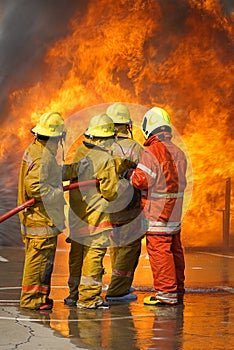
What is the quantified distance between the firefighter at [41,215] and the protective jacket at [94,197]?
26cm

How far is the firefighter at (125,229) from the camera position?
919cm

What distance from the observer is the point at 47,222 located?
8.44 m

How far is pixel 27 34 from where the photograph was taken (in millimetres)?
16453

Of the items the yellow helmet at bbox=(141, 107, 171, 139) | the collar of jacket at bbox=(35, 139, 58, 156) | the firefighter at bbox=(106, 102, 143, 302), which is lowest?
the firefighter at bbox=(106, 102, 143, 302)

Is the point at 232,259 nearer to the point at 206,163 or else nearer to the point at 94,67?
the point at 206,163

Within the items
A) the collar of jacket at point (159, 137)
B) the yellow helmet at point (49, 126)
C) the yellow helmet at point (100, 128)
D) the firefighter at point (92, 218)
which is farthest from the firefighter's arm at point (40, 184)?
the collar of jacket at point (159, 137)

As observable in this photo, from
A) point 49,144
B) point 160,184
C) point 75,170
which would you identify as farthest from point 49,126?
point 160,184

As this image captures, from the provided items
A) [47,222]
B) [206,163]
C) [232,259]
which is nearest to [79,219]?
[47,222]

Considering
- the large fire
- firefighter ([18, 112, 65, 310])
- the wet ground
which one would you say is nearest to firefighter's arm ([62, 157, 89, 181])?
firefighter ([18, 112, 65, 310])

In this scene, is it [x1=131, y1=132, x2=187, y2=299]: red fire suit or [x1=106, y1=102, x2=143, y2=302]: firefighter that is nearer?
[x1=131, y1=132, x2=187, y2=299]: red fire suit

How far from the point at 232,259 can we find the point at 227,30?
433cm

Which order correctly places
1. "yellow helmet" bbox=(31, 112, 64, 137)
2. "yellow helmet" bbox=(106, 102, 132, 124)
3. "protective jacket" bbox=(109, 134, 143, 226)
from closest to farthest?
1. "yellow helmet" bbox=(31, 112, 64, 137)
2. "protective jacket" bbox=(109, 134, 143, 226)
3. "yellow helmet" bbox=(106, 102, 132, 124)

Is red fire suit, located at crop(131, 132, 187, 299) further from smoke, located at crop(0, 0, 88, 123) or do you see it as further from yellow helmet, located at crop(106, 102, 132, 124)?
smoke, located at crop(0, 0, 88, 123)

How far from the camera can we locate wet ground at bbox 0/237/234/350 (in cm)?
682
